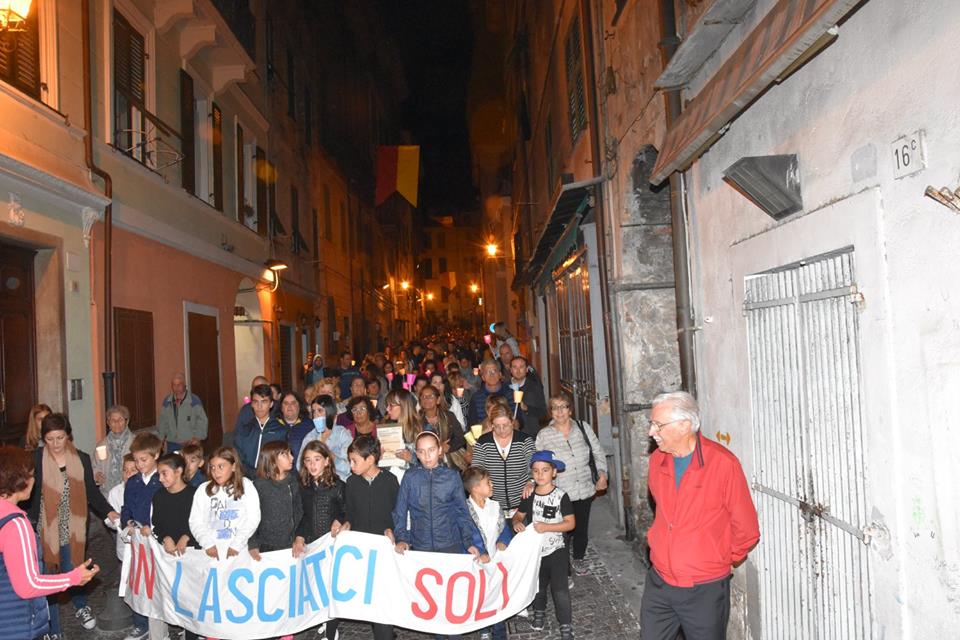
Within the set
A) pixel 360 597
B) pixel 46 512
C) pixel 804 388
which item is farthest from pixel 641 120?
pixel 46 512

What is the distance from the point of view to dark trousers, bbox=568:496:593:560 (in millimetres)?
7406

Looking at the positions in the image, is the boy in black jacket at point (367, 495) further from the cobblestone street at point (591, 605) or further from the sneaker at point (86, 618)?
the sneaker at point (86, 618)

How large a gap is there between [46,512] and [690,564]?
5.39 meters

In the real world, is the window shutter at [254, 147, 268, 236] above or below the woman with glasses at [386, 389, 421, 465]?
above

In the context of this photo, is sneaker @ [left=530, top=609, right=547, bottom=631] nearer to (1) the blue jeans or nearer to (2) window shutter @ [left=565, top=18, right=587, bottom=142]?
(1) the blue jeans

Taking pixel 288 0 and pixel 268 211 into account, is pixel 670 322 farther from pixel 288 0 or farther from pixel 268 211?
pixel 288 0

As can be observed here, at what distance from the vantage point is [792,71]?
154 inches

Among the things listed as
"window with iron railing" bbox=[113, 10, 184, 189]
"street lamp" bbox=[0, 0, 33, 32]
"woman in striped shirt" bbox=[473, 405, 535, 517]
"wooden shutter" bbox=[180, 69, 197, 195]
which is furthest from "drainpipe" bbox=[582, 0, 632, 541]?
"wooden shutter" bbox=[180, 69, 197, 195]

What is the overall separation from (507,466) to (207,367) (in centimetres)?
915

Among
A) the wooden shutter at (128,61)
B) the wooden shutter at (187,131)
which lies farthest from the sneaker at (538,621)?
the wooden shutter at (187,131)

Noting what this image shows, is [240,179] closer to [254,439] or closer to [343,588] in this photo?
[254,439]

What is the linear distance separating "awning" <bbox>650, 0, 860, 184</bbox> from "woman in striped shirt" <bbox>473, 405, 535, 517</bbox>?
288cm

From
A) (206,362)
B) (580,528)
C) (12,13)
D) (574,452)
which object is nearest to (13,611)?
(574,452)

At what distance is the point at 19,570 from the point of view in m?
3.85
